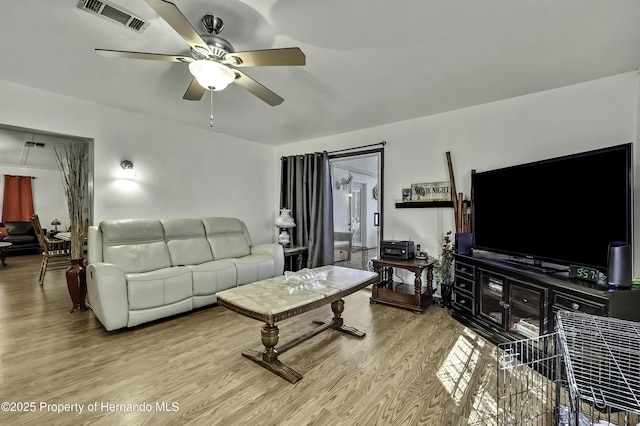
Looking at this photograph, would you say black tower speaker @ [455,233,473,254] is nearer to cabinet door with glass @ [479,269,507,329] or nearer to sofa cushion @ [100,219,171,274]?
cabinet door with glass @ [479,269,507,329]

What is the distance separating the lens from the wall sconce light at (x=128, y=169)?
11.3 feet

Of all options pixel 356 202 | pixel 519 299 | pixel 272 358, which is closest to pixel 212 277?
pixel 272 358

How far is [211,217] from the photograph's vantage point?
4.23m

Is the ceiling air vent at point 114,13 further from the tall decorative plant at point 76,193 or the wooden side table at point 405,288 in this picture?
the wooden side table at point 405,288

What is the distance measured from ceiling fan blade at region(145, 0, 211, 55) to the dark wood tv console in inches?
111

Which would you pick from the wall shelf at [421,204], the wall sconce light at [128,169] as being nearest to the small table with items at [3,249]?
the wall sconce light at [128,169]

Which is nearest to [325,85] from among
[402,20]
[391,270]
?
[402,20]

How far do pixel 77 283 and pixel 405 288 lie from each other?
3.80 metres

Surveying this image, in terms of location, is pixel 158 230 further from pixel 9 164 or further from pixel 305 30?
pixel 9 164

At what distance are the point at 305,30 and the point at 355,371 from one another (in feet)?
7.90

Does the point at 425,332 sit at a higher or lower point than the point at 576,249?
lower

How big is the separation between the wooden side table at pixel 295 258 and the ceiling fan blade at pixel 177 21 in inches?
131

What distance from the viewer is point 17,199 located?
23.4 feet

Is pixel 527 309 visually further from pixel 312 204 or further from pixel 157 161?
pixel 157 161
